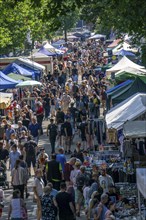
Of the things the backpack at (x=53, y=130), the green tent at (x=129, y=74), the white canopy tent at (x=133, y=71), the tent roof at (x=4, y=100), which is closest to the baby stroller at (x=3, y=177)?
the backpack at (x=53, y=130)

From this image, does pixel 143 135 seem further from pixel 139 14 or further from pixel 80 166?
pixel 139 14

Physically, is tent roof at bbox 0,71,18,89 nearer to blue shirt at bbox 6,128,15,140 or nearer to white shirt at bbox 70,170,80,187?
blue shirt at bbox 6,128,15,140

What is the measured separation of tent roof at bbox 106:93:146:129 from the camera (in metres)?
20.9

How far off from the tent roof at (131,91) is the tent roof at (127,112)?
4.03 metres

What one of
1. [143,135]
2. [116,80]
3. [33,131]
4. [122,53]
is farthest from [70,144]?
[122,53]

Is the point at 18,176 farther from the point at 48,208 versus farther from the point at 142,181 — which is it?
the point at 142,181

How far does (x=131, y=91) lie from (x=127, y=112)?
5994 mm

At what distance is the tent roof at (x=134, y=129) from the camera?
18.6 metres

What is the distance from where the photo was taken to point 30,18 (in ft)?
164

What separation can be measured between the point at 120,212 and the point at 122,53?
3428 cm

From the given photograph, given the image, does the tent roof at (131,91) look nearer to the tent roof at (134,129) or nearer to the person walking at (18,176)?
the tent roof at (134,129)

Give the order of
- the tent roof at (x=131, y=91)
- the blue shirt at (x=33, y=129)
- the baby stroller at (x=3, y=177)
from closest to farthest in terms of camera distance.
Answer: the baby stroller at (x=3, y=177) < the tent roof at (x=131, y=91) < the blue shirt at (x=33, y=129)

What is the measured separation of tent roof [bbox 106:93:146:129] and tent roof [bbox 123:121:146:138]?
3.53 ft

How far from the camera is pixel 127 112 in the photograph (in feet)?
71.3
